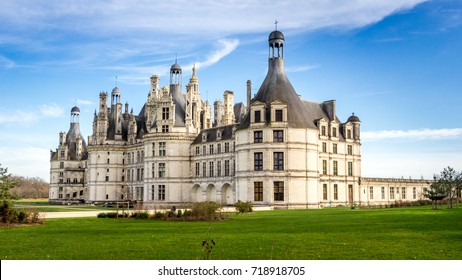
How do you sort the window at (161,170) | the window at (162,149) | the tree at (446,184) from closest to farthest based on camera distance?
the tree at (446,184), the window at (162,149), the window at (161,170)

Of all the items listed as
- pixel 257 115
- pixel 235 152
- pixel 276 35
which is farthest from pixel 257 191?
pixel 276 35

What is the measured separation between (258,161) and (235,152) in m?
→ 4.03

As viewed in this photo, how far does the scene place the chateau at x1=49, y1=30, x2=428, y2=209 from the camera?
54.7 m

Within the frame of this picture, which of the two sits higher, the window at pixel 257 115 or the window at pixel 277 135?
the window at pixel 257 115

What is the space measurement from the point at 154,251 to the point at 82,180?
3536 inches

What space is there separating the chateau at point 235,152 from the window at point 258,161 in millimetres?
107

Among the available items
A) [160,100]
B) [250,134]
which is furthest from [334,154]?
[160,100]

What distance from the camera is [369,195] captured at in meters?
69.0

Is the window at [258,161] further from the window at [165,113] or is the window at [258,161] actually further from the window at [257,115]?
the window at [165,113]

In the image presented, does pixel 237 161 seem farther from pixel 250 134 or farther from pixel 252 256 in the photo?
pixel 252 256

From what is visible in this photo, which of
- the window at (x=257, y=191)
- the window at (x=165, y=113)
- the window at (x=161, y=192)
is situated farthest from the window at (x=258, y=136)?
the window at (x=161, y=192)

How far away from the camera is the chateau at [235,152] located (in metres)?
54.7

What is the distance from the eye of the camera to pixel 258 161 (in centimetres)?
5512

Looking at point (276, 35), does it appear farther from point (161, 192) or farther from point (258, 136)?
point (161, 192)
